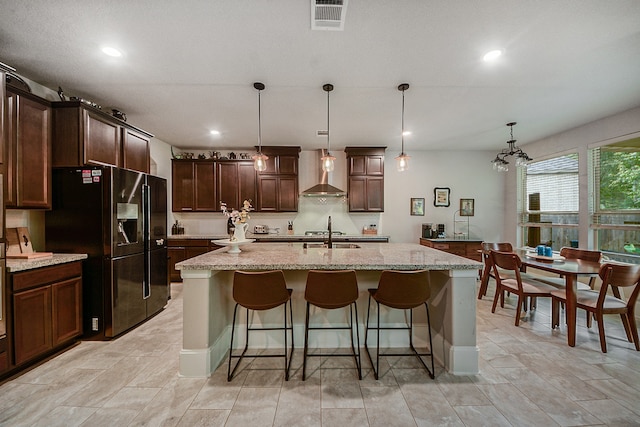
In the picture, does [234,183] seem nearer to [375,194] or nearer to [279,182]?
[279,182]

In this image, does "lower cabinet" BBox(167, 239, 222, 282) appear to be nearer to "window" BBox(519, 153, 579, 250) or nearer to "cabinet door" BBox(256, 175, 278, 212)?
"cabinet door" BBox(256, 175, 278, 212)

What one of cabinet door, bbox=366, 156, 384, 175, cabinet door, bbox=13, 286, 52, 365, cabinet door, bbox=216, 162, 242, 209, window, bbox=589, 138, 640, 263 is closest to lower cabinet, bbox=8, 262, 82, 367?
cabinet door, bbox=13, 286, 52, 365

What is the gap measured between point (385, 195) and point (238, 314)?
4001mm

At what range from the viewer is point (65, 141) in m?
2.50

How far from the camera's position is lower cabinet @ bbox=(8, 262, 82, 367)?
1965mm

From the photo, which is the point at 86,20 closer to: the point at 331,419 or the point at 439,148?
the point at 331,419

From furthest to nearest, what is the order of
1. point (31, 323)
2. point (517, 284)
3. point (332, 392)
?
point (517, 284), point (31, 323), point (332, 392)

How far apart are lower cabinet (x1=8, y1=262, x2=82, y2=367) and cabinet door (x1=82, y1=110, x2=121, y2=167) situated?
114 centimetres

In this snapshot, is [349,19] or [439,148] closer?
[349,19]

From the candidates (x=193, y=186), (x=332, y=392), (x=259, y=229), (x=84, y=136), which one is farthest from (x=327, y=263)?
(x=193, y=186)

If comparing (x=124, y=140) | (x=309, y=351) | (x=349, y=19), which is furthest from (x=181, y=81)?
(x=309, y=351)

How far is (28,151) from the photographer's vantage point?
7.43ft

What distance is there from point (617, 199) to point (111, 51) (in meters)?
6.26

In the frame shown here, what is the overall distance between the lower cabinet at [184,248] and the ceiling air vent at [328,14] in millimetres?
3954
